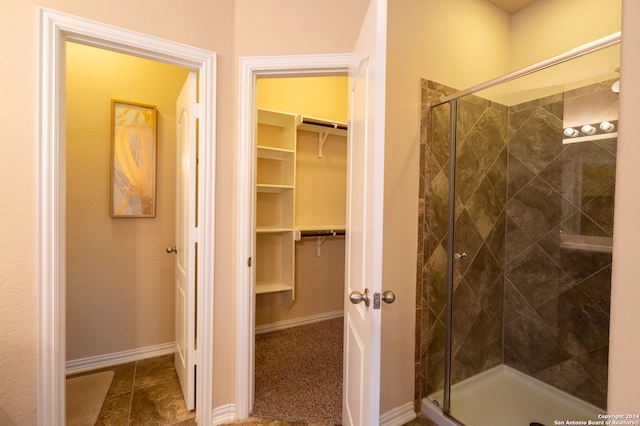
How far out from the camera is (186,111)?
6.05 ft

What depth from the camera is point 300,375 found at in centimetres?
220

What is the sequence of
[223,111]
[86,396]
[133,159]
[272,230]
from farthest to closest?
[272,230] < [133,159] < [86,396] < [223,111]

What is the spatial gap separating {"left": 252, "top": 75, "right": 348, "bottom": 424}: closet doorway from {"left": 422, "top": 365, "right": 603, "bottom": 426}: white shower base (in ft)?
2.84

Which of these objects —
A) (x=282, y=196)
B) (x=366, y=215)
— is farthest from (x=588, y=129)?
(x=282, y=196)

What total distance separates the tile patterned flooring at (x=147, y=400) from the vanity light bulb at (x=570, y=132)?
2.11 metres

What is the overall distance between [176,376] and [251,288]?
1.11m

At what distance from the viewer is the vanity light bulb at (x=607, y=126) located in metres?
1.79

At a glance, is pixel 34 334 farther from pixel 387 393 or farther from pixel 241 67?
pixel 387 393

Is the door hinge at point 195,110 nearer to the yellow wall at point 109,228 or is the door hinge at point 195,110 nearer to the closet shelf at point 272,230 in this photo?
the yellow wall at point 109,228

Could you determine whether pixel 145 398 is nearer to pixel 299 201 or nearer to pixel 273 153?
pixel 299 201

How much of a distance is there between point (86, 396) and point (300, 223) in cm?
209

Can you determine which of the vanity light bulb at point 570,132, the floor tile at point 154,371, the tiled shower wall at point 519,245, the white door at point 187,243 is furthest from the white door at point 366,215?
the vanity light bulb at point 570,132

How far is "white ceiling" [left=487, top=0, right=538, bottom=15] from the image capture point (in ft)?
7.54

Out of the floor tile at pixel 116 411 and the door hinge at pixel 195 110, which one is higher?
the door hinge at pixel 195 110
